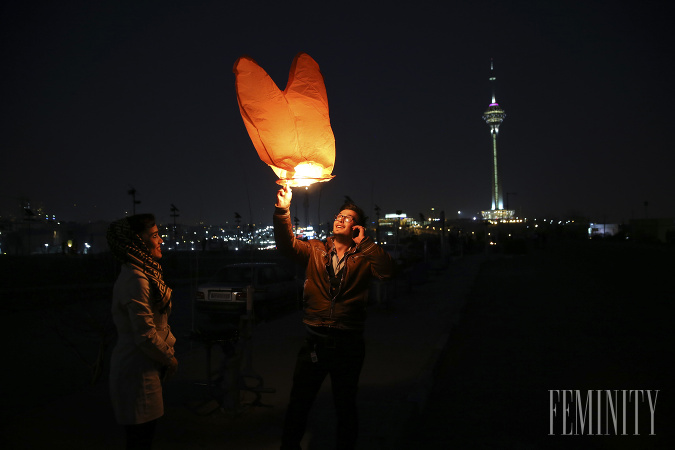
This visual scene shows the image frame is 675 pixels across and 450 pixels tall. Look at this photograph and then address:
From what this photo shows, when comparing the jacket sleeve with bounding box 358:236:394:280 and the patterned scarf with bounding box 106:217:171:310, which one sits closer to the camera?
the patterned scarf with bounding box 106:217:171:310

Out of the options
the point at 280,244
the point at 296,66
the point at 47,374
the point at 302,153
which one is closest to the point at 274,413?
the point at 280,244

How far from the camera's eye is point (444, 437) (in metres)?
4.63

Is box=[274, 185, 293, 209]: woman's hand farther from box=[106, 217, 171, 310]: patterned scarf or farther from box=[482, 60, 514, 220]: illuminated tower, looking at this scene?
box=[482, 60, 514, 220]: illuminated tower

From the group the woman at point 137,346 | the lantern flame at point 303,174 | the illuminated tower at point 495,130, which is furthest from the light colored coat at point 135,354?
the illuminated tower at point 495,130

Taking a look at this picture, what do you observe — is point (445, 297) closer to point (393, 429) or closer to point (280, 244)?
point (393, 429)

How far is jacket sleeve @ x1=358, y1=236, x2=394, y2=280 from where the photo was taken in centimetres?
353

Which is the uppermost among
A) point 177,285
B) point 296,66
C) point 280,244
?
point 296,66

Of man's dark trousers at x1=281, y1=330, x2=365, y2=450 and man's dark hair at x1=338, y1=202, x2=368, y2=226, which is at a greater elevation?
man's dark hair at x1=338, y1=202, x2=368, y2=226

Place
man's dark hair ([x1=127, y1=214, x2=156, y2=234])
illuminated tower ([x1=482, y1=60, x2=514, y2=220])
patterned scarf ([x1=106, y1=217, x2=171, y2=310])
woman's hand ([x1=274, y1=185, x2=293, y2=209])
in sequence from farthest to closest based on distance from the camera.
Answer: illuminated tower ([x1=482, y1=60, x2=514, y2=220]), woman's hand ([x1=274, y1=185, x2=293, y2=209]), man's dark hair ([x1=127, y1=214, x2=156, y2=234]), patterned scarf ([x1=106, y1=217, x2=171, y2=310])

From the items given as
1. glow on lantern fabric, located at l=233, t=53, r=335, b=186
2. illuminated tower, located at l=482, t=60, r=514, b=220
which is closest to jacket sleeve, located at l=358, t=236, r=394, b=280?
glow on lantern fabric, located at l=233, t=53, r=335, b=186

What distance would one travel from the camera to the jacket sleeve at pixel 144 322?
2795mm

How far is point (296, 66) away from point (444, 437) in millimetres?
3728

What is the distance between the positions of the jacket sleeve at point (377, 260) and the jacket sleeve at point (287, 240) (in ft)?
1.45

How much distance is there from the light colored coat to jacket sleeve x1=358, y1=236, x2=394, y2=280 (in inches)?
60.4
